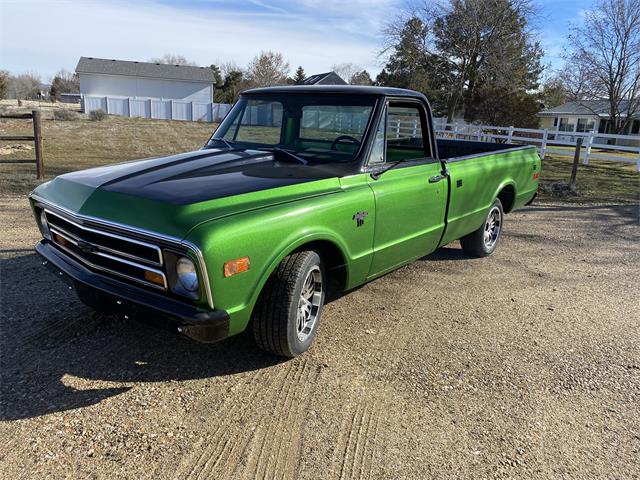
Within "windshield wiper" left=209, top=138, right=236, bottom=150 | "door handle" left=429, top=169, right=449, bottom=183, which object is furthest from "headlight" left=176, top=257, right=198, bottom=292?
"door handle" left=429, top=169, right=449, bottom=183

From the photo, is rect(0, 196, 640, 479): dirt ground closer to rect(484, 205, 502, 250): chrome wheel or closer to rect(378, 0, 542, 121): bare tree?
rect(484, 205, 502, 250): chrome wheel

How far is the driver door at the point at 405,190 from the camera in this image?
3957 mm

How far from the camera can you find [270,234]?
116 inches

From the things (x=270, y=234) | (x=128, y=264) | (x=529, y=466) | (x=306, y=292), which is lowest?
(x=529, y=466)

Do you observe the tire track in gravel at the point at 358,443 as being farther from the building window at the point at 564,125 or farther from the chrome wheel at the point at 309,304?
the building window at the point at 564,125

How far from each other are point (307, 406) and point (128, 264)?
1356 millimetres

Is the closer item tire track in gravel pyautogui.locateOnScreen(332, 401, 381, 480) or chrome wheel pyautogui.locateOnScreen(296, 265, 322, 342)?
tire track in gravel pyautogui.locateOnScreen(332, 401, 381, 480)

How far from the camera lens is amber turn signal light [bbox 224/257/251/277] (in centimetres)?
272

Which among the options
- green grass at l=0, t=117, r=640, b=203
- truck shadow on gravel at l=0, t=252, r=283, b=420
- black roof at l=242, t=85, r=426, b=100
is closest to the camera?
truck shadow on gravel at l=0, t=252, r=283, b=420

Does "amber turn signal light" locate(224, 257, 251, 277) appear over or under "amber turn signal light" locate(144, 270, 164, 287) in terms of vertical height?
over

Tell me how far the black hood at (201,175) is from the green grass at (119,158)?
608 centimetres

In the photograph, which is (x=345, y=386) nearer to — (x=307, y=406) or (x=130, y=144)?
(x=307, y=406)

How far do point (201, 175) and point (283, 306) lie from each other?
109 cm

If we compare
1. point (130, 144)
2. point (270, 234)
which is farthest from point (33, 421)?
point (130, 144)
